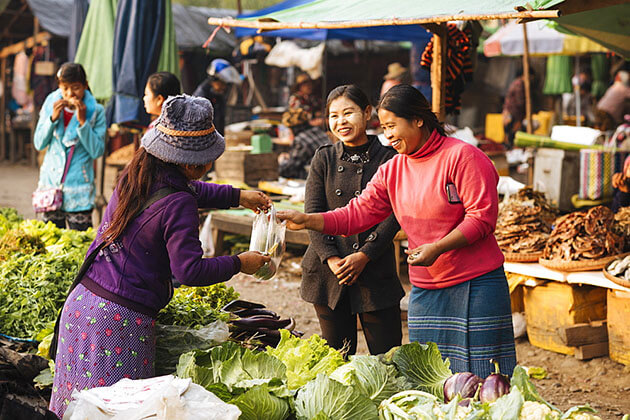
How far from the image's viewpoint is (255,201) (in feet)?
10.2

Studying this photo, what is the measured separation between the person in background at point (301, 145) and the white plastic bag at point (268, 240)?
5.43 metres

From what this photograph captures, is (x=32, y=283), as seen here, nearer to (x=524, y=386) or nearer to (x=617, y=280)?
(x=524, y=386)

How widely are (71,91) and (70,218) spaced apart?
3.28ft

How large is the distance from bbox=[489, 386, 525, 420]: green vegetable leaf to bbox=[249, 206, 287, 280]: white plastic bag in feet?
4.01

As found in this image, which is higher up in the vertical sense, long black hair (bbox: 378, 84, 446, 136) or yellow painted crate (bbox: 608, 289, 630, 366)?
long black hair (bbox: 378, 84, 446, 136)

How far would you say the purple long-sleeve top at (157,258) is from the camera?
97.0 inches

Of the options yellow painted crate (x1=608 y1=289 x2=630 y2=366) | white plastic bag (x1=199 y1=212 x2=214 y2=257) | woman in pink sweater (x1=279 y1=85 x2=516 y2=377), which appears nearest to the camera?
woman in pink sweater (x1=279 y1=85 x2=516 y2=377)

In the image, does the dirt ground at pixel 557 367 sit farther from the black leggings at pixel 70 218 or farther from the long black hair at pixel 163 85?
the long black hair at pixel 163 85

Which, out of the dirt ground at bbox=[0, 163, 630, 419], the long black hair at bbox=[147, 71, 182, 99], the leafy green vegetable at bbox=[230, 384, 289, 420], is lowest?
the dirt ground at bbox=[0, 163, 630, 419]

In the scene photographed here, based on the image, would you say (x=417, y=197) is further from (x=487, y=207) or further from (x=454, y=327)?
(x=454, y=327)

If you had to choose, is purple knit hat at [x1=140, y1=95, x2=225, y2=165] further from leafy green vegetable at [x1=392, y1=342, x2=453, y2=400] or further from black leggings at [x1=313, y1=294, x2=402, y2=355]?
black leggings at [x1=313, y1=294, x2=402, y2=355]

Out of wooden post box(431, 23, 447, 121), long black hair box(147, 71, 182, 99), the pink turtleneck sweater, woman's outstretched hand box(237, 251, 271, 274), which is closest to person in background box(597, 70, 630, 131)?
wooden post box(431, 23, 447, 121)

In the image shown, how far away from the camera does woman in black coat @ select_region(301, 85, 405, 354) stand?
3.59 meters

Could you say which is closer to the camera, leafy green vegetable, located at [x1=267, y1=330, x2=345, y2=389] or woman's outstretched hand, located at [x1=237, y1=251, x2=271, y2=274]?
leafy green vegetable, located at [x1=267, y1=330, x2=345, y2=389]
